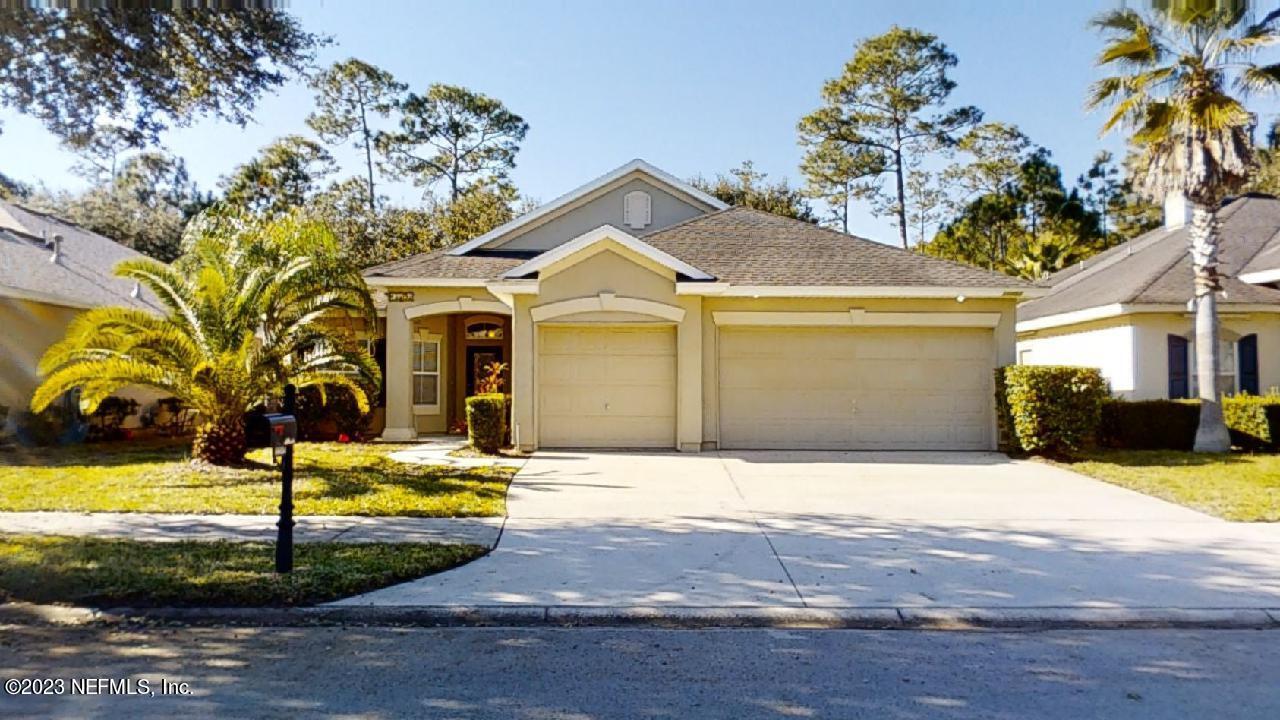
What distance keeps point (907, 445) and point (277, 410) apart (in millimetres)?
11333

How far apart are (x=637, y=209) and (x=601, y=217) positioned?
1.03 metres

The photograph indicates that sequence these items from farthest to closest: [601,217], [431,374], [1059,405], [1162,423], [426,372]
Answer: [601,217], [431,374], [426,372], [1162,423], [1059,405]

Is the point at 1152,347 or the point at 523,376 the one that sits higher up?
the point at 1152,347

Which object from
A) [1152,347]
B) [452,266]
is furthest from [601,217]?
[1152,347]

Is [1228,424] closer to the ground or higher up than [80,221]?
closer to the ground

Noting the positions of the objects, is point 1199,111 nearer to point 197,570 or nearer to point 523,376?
point 523,376

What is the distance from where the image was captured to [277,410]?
42.5 ft

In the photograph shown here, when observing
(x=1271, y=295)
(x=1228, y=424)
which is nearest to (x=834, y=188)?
(x=1271, y=295)

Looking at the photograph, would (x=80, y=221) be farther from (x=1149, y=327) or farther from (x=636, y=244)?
(x=1149, y=327)

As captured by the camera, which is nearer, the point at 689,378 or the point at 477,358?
the point at 689,378

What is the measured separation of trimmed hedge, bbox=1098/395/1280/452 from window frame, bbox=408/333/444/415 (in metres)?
14.0

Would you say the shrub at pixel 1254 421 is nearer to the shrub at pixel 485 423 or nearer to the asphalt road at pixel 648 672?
the asphalt road at pixel 648 672

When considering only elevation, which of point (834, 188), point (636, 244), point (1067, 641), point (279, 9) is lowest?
point (1067, 641)
